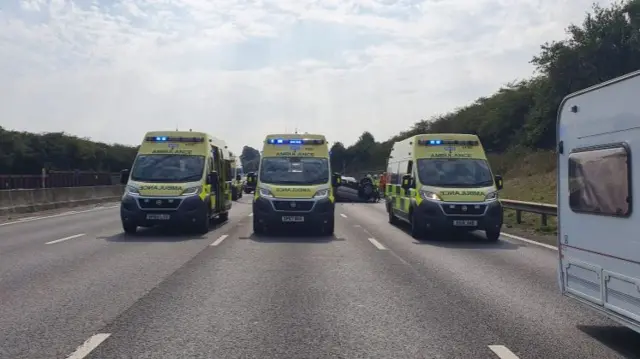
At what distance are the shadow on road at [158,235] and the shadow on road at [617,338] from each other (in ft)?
36.9

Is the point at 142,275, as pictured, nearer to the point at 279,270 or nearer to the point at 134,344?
the point at 279,270

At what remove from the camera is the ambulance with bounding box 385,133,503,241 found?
→ 53.9 ft

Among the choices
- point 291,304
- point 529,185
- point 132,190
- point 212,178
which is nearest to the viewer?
point 291,304

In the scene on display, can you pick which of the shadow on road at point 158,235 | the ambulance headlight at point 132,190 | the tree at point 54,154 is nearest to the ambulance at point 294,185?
the shadow on road at point 158,235

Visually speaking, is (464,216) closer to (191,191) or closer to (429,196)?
(429,196)

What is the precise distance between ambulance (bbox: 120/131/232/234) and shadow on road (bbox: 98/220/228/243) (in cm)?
30

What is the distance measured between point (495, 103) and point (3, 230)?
167 feet

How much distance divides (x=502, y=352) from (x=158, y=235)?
1307 cm

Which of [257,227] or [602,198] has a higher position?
[602,198]

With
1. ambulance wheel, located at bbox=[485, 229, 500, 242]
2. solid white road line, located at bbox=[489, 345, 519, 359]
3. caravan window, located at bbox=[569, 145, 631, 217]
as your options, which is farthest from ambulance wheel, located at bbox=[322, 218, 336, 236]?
solid white road line, located at bbox=[489, 345, 519, 359]

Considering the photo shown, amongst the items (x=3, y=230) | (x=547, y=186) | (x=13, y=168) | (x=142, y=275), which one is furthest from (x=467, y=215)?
(x=13, y=168)

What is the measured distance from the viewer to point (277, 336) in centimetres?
693

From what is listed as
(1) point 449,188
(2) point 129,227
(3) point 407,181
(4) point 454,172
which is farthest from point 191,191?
(4) point 454,172

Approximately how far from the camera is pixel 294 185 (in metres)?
18.1
